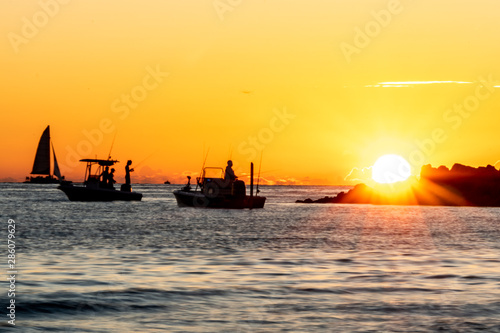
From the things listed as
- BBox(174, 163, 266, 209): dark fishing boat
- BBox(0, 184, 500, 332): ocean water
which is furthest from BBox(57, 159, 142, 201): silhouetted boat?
BBox(0, 184, 500, 332): ocean water

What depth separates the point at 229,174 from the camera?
92.9m

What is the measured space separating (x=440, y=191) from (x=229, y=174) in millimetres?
70957

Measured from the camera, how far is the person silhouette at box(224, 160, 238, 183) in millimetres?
90600

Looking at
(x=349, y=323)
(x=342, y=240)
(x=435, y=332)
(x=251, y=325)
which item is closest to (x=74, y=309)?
(x=251, y=325)

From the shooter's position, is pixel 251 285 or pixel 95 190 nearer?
pixel 251 285

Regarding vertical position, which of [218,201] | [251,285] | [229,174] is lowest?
[251,285]

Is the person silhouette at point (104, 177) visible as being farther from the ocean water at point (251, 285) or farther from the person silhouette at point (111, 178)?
the ocean water at point (251, 285)

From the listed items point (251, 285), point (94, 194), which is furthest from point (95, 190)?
point (251, 285)

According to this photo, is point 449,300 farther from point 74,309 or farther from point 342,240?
point 342,240

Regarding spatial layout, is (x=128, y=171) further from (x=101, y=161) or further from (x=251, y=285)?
(x=251, y=285)

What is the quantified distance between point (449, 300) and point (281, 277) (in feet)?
23.5

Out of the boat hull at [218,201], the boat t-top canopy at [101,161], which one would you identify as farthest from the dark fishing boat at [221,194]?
the boat t-top canopy at [101,161]

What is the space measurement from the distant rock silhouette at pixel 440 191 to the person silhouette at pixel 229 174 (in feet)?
207

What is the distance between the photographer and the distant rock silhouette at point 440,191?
14550cm
